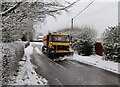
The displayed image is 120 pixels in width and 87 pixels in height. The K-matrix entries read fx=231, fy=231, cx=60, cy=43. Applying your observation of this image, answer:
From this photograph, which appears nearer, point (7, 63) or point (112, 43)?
point (7, 63)

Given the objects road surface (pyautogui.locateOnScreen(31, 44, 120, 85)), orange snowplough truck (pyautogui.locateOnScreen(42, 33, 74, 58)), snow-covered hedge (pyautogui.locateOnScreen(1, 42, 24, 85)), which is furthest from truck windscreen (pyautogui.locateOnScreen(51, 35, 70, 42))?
snow-covered hedge (pyautogui.locateOnScreen(1, 42, 24, 85))

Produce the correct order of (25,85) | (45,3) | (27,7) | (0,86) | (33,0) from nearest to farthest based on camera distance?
(0,86), (33,0), (27,7), (45,3), (25,85)

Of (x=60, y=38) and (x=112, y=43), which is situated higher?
(x=60, y=38)

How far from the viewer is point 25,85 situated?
10227 millimetres

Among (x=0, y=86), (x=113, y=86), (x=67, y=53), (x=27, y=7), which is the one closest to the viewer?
(x=0, y=86)

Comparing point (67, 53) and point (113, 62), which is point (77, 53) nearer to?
point (67, 53)

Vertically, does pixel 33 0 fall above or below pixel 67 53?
above

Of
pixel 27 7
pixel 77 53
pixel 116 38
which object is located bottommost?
Result: pixel 77 53

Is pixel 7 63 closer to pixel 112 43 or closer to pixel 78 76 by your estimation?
pixel 78 76

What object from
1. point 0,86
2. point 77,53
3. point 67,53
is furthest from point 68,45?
point 0,86

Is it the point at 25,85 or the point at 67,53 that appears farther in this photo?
the point at 67,53

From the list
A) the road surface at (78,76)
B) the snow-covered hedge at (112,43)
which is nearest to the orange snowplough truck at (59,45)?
the snow-covered hedge at (112,43)

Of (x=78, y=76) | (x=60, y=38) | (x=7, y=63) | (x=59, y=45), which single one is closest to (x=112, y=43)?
(x=59, y=45)

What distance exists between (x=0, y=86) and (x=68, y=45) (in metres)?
22.1
